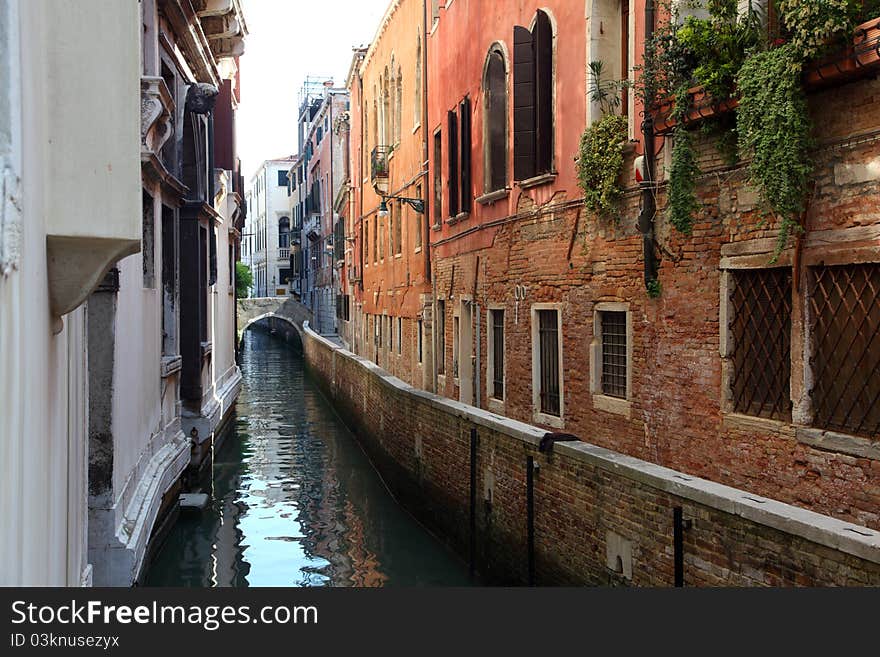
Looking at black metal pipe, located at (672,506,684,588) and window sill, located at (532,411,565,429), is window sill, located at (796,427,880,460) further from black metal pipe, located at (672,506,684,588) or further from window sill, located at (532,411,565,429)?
window sill, located at (532,411,565,429)

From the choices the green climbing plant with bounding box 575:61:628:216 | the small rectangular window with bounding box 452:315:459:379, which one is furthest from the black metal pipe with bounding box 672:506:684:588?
the small rectangular window with bounding box 452:315:459:379

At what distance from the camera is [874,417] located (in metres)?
5.99

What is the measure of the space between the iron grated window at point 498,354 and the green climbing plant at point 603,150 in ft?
11.2

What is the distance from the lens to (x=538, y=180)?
10.8 metres

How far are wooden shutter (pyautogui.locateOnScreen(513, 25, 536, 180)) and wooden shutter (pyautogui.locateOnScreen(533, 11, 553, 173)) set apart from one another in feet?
0.46

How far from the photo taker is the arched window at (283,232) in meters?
63.6

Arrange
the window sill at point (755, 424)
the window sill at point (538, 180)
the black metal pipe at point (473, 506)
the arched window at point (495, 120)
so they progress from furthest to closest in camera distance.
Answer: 1. the arched window at point (495, 120)
2. the window sill at point (538, 180)
3. the black metal pipe at point (473, 506)
4. the window sill at point (755, 424)

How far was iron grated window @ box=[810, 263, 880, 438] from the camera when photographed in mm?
6004

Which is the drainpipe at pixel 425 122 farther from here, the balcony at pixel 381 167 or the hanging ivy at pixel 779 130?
the hanging ivy at pixel 779 130

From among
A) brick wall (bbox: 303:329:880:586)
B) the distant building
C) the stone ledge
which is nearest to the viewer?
the stone ledge

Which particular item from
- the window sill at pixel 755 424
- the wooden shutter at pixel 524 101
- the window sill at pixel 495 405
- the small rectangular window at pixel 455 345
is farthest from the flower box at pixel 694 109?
the small rectangular window at pixel 455 345

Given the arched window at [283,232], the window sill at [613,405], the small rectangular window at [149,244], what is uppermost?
the arched window at [283,232]

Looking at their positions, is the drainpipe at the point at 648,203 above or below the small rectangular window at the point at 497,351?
above

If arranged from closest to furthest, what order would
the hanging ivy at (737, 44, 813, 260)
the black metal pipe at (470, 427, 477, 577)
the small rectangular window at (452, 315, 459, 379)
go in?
the hanging ivy at (737, 44, 813, 260)
the black metal pipe at (470, 427, 477, 577)
the small rectangular window at (452, 315, 459, 379)
